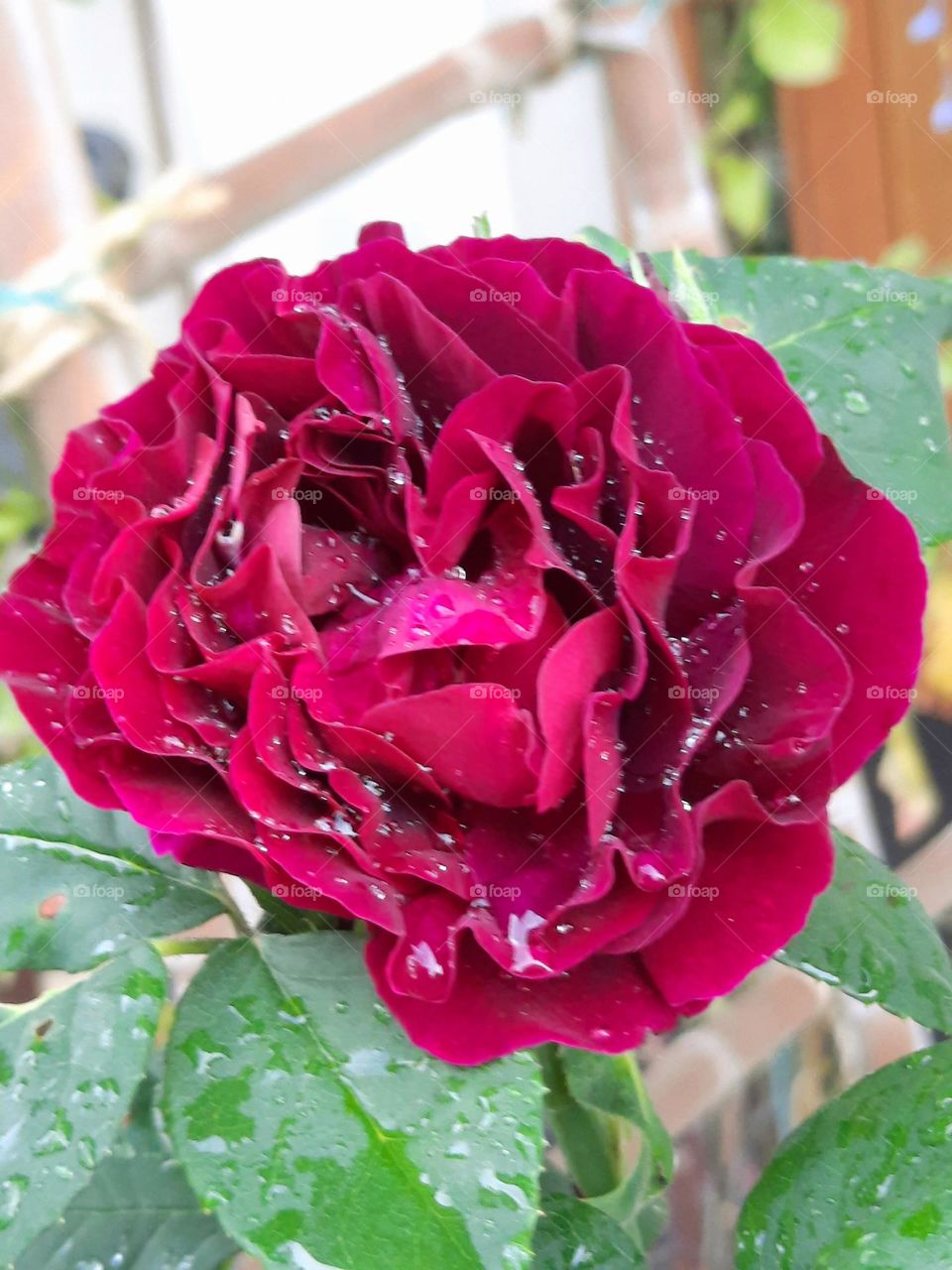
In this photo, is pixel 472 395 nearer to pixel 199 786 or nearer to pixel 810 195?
pixel 199 786

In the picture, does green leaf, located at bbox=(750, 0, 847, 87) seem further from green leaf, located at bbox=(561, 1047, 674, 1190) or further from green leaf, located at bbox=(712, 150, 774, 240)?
green leaf, located at bbox=(561, 1047, 674, 1190)

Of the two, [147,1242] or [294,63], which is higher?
[294,63]

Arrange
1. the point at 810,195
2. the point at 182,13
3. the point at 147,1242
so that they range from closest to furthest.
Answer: the point at 147,1242
the point at 182,13
the point at 810,195

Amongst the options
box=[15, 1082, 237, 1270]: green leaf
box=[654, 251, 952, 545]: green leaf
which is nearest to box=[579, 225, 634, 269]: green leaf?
box=[654, 251, 952, 545]: green leaf

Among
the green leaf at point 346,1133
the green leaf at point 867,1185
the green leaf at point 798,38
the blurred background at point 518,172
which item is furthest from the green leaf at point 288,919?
the green leaf at point 798,38

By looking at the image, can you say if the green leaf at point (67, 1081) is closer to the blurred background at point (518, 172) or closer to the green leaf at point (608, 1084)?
the green leaf at point (608, 1084)

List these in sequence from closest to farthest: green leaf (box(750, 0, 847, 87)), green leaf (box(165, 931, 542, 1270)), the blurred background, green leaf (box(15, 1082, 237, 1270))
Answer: green leaf (box(165, 931, 542, 1270))
green leaf (box(15, 1082, 237, 1270))
the blurred background
green leaf (box(750, 0, 847, 87))

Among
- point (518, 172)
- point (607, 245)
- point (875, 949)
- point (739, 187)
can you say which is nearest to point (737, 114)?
point (739, 187)

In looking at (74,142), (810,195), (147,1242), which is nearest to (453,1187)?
(147,1242)
